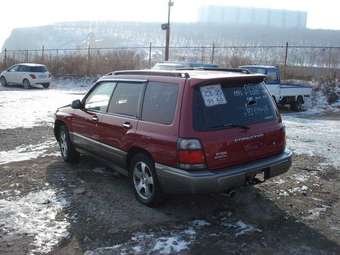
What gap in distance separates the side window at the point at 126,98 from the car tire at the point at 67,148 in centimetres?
164

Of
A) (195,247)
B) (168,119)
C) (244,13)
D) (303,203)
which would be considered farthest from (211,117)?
(244,13)

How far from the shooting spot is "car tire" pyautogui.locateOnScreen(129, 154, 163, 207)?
5.49 meters

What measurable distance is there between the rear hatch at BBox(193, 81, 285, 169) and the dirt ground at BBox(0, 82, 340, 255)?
2.45 ft

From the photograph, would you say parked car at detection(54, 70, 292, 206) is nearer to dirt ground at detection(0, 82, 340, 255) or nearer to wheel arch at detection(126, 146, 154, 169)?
wheel arch at detection(126, 146, 154, 169)

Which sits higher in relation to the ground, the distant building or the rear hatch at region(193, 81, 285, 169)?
the distant building

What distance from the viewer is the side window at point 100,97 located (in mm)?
6547

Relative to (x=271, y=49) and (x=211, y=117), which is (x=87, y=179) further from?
(x=271, y=49)

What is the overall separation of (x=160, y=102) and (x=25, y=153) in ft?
13.8

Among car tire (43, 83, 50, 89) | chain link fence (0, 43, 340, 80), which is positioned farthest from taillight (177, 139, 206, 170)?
car tire (43, 83, 50, 89)

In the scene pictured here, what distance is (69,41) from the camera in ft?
288

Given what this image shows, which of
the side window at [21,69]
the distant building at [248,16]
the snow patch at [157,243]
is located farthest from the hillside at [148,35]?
the snow patch at [157,243]

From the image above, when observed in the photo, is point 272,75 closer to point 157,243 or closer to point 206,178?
point 206,178

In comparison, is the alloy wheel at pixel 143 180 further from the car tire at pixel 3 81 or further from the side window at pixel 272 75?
the car tire at pixel 3 81

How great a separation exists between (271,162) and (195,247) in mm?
1522
